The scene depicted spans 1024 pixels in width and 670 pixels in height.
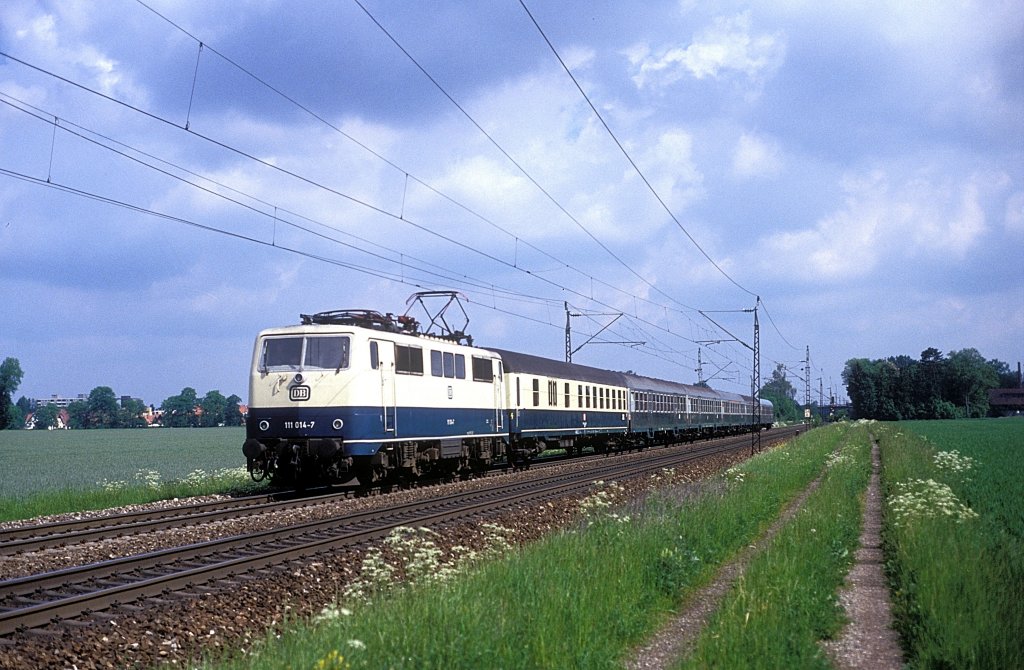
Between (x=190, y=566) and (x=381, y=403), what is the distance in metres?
8.94

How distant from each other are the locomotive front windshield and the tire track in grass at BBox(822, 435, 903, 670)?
1085 centimetres

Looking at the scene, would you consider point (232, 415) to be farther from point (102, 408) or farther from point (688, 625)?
point (688, 625)

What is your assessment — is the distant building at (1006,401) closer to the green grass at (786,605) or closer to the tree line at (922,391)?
the tree line at (922,391)

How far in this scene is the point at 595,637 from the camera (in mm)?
7395

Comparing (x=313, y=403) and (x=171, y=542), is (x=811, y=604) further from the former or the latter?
(x=313, y=403)

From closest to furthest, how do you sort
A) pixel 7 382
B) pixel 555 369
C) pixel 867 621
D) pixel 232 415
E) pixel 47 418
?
1. pixel 867 621
2. pixel 555 369
3. pixel 7 382
4. pixel 232 415
5. pixel 47 418

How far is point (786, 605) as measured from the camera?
839cm

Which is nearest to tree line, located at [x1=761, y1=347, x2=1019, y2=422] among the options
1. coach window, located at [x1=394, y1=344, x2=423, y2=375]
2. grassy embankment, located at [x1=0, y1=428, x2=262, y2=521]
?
grassy embankment, located at [x1=0, y1=428, x2=262, y2=521]

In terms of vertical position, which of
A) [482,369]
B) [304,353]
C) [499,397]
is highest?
[482,369]

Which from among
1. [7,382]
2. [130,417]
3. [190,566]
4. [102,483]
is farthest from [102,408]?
[190,566]

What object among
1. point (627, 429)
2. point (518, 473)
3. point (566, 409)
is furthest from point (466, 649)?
point (627, 429)

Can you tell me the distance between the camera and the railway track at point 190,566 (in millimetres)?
8938

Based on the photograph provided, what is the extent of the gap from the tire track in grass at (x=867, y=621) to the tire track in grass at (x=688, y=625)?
1.22 meters

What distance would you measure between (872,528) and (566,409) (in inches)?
745
